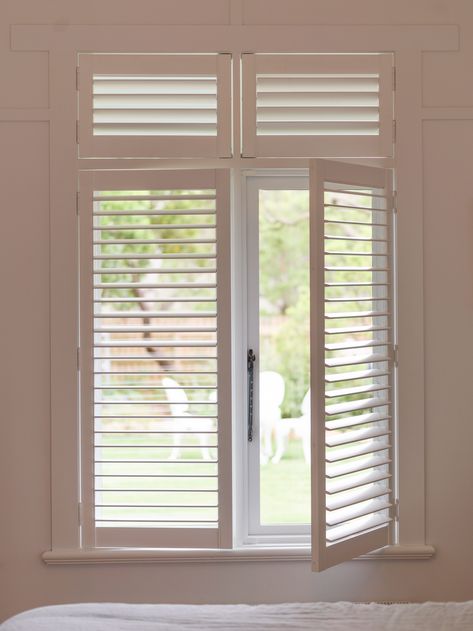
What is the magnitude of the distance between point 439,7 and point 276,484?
5241mm

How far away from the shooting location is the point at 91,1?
310cm

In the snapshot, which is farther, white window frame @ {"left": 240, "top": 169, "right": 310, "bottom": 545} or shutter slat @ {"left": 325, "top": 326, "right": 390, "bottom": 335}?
white window frame @ {"left": 240, "top": 169, "right": 310, "bottom": 545}

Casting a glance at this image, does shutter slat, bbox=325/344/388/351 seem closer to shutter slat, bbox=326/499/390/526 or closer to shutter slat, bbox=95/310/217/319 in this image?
shutter slat, bbox=95/310/217/319

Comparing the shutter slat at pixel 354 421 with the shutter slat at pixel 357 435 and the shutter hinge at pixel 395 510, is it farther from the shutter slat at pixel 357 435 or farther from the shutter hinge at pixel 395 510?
the shutter hinge at pixel 395 510

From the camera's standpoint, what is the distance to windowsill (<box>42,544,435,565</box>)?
3.06 meters

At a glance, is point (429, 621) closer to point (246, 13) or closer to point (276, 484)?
point (246, 13)

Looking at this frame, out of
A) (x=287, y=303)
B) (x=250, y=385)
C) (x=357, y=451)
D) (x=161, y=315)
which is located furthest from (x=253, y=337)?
(x=287, y=303)

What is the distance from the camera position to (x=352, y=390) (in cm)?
297

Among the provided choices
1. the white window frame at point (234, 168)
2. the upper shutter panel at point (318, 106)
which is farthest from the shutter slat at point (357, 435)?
the upper shutter panel at point (318, 106)

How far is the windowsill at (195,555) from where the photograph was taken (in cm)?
306

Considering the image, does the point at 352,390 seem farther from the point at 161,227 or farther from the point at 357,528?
the point at 161,227

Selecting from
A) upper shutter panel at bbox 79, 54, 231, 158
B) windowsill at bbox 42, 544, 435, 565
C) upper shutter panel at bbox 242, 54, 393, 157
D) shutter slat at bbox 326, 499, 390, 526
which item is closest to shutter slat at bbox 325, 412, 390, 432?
shutter slat at bbox 326, 499, 390, 526

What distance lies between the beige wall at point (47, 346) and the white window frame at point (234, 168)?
0.04 meters

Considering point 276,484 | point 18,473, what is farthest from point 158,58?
point 276,484
